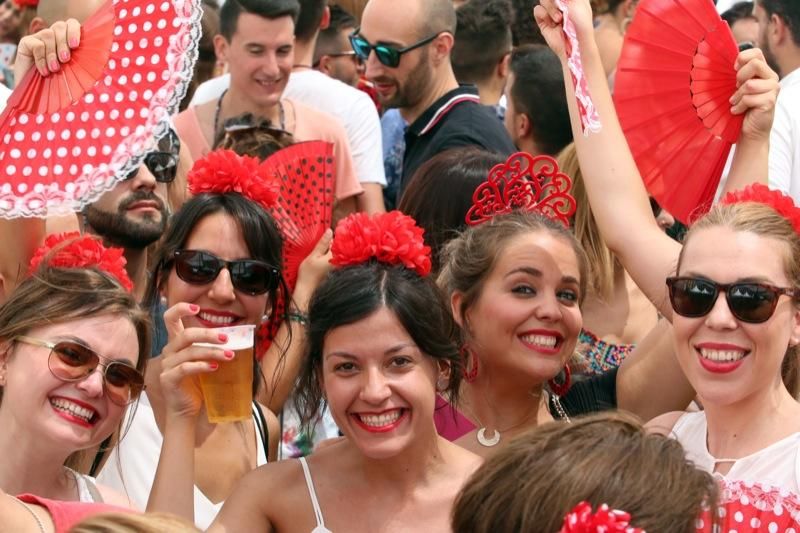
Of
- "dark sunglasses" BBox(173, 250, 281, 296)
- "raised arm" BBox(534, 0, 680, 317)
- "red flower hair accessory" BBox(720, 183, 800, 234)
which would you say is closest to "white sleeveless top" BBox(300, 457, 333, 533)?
"dark sunglasses" BBox(173, 250, 281, 296)

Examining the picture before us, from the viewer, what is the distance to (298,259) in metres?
5.14

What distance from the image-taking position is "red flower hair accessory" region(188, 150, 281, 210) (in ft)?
15.0

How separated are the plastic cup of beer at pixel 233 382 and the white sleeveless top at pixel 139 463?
0.40 m

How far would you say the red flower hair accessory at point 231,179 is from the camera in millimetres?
4574

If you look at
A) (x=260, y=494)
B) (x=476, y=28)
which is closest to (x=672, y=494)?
(x=260, y=494)

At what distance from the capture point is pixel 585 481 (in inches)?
93.1

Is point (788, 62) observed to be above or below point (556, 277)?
above

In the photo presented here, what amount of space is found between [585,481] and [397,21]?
4.67m

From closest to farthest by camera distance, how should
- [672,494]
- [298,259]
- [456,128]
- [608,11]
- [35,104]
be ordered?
1. [672,494]
2. [35,104]
3. [298,259]
4. [456,128]
5. [608,11]

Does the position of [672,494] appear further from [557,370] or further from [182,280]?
[182,280]

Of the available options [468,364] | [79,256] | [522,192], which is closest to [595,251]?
[522,192]

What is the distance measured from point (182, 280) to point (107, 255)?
0.39m

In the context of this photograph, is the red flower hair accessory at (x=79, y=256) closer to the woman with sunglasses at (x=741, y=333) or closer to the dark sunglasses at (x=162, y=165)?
the dark sunglasses at (x=162, y=165)

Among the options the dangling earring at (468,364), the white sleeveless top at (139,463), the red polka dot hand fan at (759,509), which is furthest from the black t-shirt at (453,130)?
the red polka dot hand fan at (759,509)
